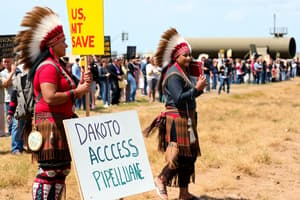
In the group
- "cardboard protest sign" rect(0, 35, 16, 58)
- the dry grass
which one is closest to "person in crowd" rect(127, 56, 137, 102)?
the dry grass

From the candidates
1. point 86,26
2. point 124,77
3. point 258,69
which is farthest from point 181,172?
point 258,69

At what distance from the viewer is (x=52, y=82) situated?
4852mm

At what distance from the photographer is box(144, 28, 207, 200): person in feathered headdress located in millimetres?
6363

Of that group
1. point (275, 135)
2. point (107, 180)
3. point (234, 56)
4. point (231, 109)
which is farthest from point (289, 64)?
point (107, 180)

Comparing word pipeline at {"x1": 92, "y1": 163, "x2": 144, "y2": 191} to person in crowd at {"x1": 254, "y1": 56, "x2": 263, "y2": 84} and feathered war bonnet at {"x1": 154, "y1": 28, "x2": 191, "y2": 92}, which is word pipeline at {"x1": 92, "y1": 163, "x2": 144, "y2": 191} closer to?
feathered war bonnet at {"x1": 154, "y1": 28, "x2": 191, "y2": 92}

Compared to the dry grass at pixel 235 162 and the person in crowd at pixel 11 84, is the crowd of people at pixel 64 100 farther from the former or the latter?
the dry grass at pixel 235 162

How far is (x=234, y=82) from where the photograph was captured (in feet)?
120

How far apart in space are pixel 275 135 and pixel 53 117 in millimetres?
8264

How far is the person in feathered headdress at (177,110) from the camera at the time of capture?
6.36 m

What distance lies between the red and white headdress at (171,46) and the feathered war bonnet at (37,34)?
1717 millimetres

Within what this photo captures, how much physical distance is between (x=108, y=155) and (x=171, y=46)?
1793 mm

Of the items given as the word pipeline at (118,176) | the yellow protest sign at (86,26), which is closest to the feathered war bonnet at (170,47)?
the yellow protest sign at (86,26)

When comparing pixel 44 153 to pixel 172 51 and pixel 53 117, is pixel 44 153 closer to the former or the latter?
pixel 53 117

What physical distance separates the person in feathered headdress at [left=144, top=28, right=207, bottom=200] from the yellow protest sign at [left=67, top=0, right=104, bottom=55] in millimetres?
877
